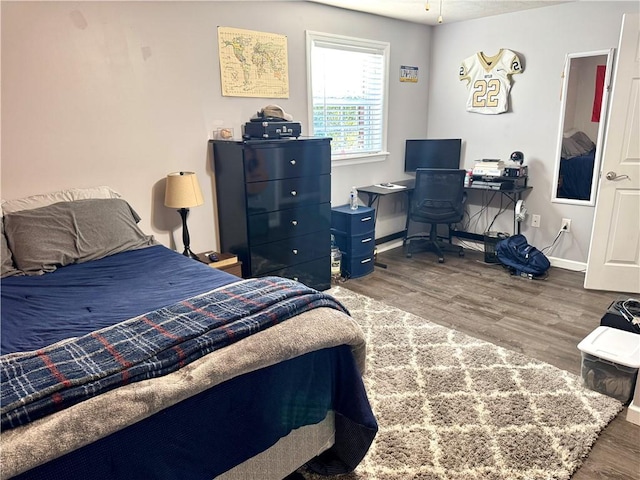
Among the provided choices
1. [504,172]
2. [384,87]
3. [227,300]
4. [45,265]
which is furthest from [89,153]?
[504,172]

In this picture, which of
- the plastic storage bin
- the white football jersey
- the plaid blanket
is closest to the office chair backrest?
the white football jersey

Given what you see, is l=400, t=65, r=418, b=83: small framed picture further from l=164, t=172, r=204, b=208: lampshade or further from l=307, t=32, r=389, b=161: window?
l=164, t=172, r=204, b=208: lampshade

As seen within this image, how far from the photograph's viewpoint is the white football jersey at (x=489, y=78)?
410cm

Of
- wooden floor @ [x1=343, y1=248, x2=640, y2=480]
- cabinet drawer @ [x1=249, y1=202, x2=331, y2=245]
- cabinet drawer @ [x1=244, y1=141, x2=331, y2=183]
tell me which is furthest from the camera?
cabinet drawer @ [x1=249, y1=202, x2=331, y2=245]

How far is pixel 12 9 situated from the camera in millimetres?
2238

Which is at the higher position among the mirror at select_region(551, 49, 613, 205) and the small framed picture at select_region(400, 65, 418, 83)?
the small framed picture at select_region(400, 65, 418, 83)

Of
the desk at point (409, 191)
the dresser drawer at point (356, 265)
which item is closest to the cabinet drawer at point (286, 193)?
the dresser drawer at point (356, 265)

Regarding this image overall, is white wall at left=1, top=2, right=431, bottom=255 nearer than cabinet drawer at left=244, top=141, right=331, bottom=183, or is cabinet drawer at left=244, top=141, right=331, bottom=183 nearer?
white wall at left=1, top=2, right=431, bottom=255

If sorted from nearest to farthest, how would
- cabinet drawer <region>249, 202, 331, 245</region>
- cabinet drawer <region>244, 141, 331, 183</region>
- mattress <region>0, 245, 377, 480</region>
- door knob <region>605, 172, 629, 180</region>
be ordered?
mattress <region>0, 245, 377, 480</region>
cabinet drawer <region>244, 141, 331, 183</region>
cabinet drawer <region>249, 202, 331, 245</region>
door knob <region>605, 172, 629, 180</region>

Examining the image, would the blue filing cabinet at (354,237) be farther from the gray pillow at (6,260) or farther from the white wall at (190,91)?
the gray pillow at (6,260)

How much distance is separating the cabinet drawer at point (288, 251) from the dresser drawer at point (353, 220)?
363mm

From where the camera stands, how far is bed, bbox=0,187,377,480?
1.02m

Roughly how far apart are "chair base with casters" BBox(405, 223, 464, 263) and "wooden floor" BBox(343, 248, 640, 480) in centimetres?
8

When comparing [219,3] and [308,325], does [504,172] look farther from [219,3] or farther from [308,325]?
[308,325]
